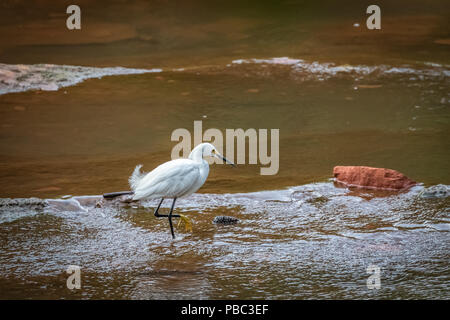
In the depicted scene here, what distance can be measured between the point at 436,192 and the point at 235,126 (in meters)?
2.89

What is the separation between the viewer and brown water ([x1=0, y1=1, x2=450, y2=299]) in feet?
15.0

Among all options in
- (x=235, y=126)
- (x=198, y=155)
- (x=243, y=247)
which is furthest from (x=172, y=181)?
(x=235, y=126)

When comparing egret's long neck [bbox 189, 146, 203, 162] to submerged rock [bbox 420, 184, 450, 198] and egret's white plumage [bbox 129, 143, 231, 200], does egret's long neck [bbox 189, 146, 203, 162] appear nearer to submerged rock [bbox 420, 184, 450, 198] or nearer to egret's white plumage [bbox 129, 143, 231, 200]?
egret's white plumage [bbox 129, 143, 231, 200]

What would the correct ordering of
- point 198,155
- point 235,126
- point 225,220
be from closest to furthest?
point 198,155 → point 225,220 → point 235,126

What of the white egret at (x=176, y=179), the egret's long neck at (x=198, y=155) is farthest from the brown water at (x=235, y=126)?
the egret's long neck at (x=198, y=155)

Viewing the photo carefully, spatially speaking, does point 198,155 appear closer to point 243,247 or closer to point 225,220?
point 225,220

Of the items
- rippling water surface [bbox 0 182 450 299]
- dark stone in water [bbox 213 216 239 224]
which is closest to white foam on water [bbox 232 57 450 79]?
rippling water surface [bbox 0 182 450 299]

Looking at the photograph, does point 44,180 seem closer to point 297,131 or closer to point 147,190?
point 147,190

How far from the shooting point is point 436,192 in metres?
5.88

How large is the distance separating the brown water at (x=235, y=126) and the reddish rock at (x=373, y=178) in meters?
0.16

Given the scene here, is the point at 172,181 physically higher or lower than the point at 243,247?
higher

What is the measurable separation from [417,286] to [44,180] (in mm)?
3868

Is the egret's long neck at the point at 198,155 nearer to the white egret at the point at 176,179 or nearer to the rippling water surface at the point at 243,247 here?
the white egret at the point at 176,179

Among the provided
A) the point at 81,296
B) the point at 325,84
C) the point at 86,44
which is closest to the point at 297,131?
the point at 325,84
